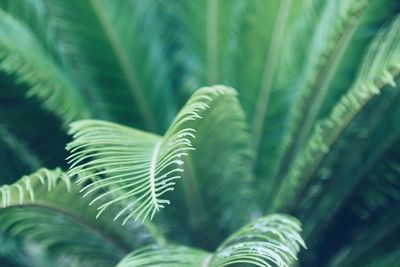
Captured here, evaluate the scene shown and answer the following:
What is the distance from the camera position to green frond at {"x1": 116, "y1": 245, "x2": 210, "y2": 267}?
1.53 m

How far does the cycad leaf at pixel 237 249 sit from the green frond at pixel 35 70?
1.65 ft

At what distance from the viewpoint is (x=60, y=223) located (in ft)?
5.88

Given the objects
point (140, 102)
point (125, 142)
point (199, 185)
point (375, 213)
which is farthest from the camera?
point (140, 102)

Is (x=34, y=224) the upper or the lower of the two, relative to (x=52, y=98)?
lower

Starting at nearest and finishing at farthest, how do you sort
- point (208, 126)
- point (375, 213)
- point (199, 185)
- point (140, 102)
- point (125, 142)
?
point (125, 142), point (208, 126), point (199, 185), point (375, 213), point (140, 102)

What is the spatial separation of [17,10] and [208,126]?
778 millimetres

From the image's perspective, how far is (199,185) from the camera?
1896mm

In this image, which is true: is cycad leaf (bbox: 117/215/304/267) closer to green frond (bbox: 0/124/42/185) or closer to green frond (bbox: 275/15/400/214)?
green frond (bbox: 275/15/400/214)

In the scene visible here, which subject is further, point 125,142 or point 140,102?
point 140,102

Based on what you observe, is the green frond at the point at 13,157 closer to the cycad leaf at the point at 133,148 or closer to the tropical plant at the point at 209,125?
the tropical plant at the point at 209,125

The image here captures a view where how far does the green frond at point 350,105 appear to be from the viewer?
162 centimetres

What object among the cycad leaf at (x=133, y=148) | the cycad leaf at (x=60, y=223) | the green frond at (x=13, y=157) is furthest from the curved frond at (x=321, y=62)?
the green frond at (x=13, y=157)

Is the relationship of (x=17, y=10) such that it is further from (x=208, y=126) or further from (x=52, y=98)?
(x=208, y=126)

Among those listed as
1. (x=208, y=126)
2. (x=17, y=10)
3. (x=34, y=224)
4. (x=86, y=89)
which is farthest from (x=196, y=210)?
(x=17, y=10)
